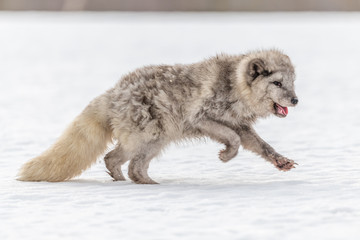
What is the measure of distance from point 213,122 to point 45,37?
22671 millimetres

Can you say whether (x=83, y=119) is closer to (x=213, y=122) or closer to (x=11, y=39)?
(x=213, y=122)

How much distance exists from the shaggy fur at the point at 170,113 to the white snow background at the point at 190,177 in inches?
7.9

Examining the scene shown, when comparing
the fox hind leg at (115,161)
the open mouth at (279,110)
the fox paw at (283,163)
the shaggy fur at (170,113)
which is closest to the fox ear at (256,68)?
the shaggy fur at (170,113)

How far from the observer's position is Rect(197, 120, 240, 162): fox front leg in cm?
554

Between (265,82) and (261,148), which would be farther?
(261,148)

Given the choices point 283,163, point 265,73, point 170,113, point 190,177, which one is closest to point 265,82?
point 265,73

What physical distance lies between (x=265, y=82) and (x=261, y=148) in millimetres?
569

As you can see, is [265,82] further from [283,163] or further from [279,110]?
[283,163]

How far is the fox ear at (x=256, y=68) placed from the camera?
5598 millimetres

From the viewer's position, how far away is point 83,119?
5.64 m

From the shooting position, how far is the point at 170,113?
217 inches

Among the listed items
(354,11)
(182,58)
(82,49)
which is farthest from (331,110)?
(354,11)

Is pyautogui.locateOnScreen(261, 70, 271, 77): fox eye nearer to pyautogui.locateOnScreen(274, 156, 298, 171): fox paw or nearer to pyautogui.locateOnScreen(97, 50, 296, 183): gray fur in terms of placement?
pyautogui.locateOnScreen(97, 50, 296, 183): gray fur

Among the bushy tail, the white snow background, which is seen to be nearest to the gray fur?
the bushy tail
